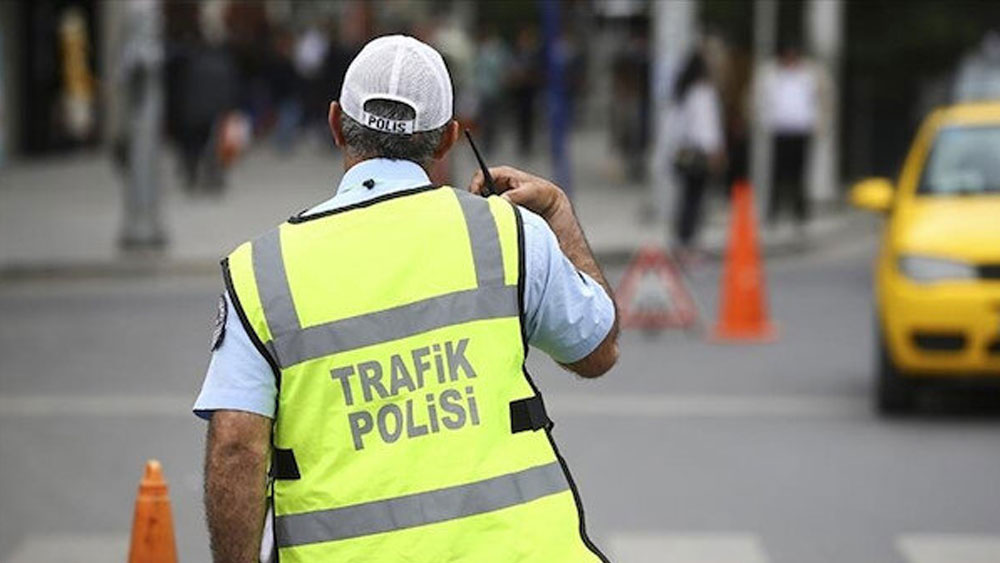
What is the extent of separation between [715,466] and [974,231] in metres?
2.30

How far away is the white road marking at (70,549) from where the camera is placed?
9484 millimetres

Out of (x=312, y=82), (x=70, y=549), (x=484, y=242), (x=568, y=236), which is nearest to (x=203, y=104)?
(x=312, y=82)

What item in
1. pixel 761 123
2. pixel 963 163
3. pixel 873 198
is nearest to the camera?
pixel 873 198

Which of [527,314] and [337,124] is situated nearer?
[527,314]

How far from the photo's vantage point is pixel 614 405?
44.6ft

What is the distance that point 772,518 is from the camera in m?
10.3

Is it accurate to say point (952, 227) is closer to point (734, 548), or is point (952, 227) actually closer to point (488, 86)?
point (734, 548)

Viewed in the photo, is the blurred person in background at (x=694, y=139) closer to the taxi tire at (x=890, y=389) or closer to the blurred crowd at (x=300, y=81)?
the blurred crowd at (x=300, y=81)

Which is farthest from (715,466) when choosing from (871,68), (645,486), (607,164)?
(607,164)

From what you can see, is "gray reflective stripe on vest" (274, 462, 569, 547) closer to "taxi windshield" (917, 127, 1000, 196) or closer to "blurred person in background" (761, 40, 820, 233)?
"taxi windshield" (917, 127, 1000, 196)

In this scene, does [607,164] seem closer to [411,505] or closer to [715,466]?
[715,466]

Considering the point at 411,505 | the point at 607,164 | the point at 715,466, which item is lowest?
the point at 607,164

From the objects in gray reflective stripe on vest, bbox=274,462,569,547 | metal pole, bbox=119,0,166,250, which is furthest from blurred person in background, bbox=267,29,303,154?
gray reflective stripe on vest, bbox=274,462,569,547

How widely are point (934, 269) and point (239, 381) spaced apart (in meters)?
8.99
